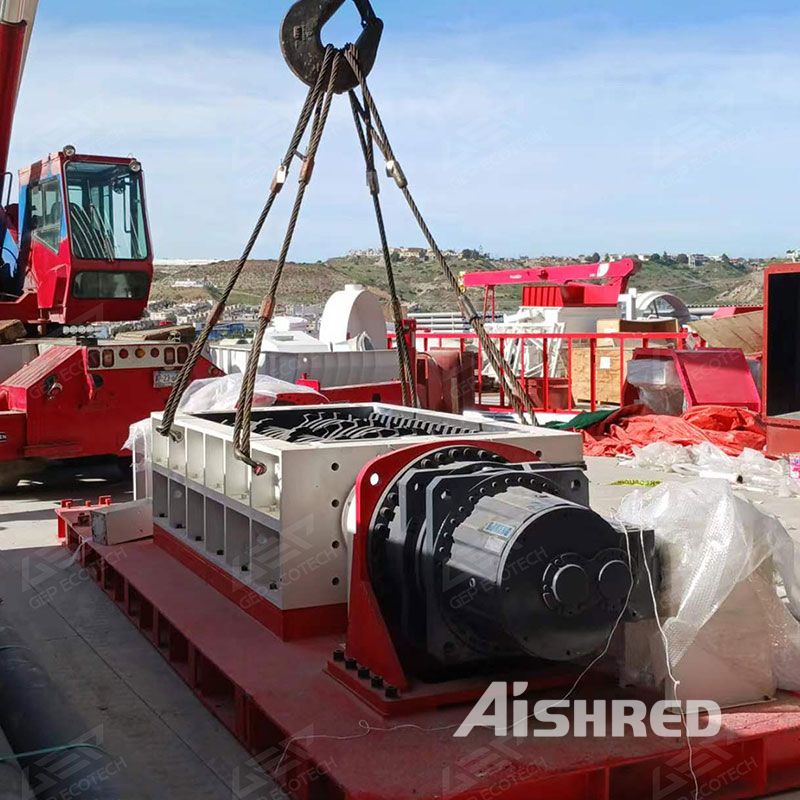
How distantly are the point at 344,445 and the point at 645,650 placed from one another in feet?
4.70

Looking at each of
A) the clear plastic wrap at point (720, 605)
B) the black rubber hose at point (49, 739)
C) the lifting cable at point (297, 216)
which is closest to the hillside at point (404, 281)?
the lifting cable at point (297, 216)

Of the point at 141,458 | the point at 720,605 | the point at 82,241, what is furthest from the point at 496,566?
the point at 82,241

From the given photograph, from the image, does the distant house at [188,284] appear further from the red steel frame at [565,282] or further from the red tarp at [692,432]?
the red tarp at [692,432]

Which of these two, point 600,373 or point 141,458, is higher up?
point 141,458

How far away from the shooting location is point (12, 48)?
8508 mm

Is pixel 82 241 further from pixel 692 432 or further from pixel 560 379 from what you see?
pixel 560 379

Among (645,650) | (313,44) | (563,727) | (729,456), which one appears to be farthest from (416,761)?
(729,456)

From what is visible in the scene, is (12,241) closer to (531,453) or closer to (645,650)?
(531,453)

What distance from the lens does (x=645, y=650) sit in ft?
11.6

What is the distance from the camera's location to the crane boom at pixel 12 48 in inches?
328

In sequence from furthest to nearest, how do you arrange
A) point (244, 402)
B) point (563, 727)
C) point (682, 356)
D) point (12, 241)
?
point (682, 356)
point (12, 241)
point (244, 402)
point (563, 727)

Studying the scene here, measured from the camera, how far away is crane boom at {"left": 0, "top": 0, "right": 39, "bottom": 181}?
328 inches

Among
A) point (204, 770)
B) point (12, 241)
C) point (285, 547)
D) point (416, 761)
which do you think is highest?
point (12, 241)

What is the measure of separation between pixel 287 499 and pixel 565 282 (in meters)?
19.0
